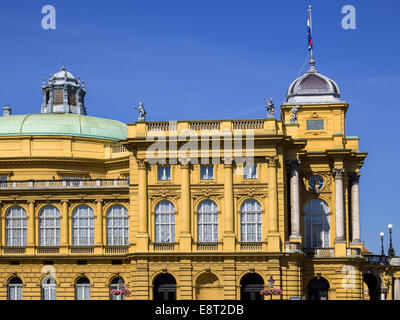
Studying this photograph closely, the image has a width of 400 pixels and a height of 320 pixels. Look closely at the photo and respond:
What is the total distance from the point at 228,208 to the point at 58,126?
23089 millimetres

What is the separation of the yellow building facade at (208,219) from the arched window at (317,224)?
8 centimetres

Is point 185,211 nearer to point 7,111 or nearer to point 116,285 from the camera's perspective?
point 116,285

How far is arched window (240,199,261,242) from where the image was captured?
64.8 metres

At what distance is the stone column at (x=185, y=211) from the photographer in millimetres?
64625

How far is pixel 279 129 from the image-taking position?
66.3 meters

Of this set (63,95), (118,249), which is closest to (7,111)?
(63,95)

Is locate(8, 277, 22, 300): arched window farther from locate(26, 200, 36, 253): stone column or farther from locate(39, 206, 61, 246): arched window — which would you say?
locate(39, 206, 61, 246): arched window

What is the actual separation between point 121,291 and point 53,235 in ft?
25.9

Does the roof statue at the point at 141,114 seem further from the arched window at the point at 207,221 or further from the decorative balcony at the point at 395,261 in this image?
the decorative balcony at the point at 395,261

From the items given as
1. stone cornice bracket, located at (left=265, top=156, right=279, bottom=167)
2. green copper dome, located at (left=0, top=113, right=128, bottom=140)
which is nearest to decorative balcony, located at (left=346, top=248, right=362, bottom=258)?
stone cornice bracket, located at (left=265, top=156, right=279, bottom=167)

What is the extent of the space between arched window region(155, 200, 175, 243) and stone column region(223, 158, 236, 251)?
3801 millimetres

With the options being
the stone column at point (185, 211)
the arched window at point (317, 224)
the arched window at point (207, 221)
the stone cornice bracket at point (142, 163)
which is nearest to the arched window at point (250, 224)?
the arched window at point (207, 221)
